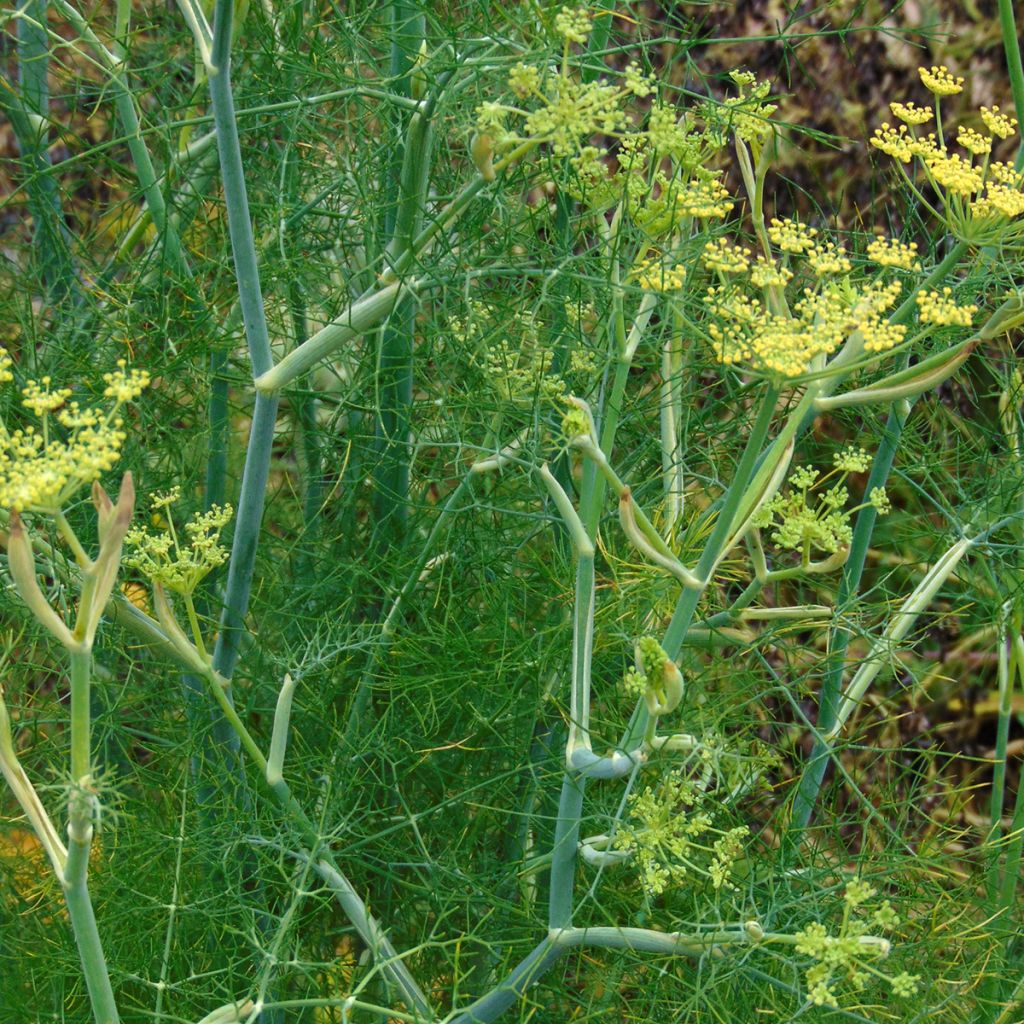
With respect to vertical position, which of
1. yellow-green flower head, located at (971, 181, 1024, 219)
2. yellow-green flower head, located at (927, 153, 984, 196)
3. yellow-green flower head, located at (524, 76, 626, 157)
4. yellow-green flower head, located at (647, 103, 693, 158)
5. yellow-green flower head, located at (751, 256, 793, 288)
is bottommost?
yellow-green flower head, located at (751, 256, 793, 288)

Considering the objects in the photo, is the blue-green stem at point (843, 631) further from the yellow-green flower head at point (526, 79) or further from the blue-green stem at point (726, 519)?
the yellow-green flower head at point (526, 79)

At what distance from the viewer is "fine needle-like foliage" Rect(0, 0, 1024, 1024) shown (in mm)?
928

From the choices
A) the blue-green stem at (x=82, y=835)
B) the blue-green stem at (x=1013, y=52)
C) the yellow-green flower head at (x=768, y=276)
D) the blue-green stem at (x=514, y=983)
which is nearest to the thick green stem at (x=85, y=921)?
the blue-green stem at (x=82, y=835)

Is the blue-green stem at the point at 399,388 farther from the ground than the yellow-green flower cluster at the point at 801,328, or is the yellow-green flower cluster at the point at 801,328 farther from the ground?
the yellow-green flower cluster at the point at 801,328

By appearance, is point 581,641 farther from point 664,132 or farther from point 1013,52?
point 1013,52

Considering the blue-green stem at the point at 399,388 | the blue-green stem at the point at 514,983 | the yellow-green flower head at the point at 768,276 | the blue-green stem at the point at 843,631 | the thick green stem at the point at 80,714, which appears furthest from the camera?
the blue-green stem at the point at 843,631

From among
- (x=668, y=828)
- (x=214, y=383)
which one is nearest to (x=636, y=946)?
(x=668, y=828)

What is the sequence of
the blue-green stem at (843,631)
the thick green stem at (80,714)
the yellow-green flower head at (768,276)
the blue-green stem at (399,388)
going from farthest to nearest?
the blue-green stem at (843,631) → the blue-green stem at (399,388) → the yellow-green flower head at (768,276) → the thick green stem at (80,714)

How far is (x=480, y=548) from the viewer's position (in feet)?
4.34

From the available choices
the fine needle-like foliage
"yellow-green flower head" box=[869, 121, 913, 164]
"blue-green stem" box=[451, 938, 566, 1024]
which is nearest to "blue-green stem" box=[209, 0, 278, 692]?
the fine needle-like foliage

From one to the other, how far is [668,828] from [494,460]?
1.08ft

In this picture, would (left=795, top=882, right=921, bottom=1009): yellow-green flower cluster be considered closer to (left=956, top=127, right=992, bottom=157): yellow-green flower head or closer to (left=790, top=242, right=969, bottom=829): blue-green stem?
(left=790, top=242, right=969, bottom=829): blue-green stem

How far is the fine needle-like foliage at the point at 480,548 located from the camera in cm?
93

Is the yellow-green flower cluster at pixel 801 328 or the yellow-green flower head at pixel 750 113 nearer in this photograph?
the yellow-green flower cluster at pixel 801 328
